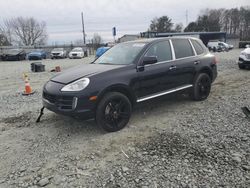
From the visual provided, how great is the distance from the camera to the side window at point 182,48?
5.11m

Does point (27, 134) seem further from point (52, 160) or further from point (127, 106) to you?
point (127, 106)

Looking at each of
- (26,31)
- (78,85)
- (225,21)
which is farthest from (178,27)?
(78,85)

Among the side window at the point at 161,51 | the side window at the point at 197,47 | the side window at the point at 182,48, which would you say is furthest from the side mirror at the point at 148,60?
the side window at the point at 197,47

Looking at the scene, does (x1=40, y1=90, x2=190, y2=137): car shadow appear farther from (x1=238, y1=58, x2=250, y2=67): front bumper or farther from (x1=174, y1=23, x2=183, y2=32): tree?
(x1=174, y1=23, x2=183, y2=32): tree

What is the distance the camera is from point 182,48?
5.29 meters

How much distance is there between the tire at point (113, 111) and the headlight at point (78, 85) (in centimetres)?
41

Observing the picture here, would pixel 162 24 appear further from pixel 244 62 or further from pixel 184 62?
pixel 184 62

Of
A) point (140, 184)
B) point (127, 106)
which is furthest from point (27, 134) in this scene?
point (140, 184)

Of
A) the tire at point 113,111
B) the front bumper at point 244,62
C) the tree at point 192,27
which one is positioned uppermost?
the tree at point 192,27

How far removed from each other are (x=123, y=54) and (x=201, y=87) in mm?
2308

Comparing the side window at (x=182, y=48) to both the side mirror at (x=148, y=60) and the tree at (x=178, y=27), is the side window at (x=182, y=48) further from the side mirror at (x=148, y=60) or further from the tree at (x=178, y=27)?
the tree at (x=178, y=27)

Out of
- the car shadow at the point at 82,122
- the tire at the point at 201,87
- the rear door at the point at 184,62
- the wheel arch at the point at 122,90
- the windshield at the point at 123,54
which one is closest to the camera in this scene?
the wheel arch at the point at 122,90

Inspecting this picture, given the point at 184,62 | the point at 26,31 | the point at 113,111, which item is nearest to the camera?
the point at 113,111

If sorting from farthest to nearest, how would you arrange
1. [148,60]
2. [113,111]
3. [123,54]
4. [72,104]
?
[123,54]
[148,60]
[113,111]
[72,104]
